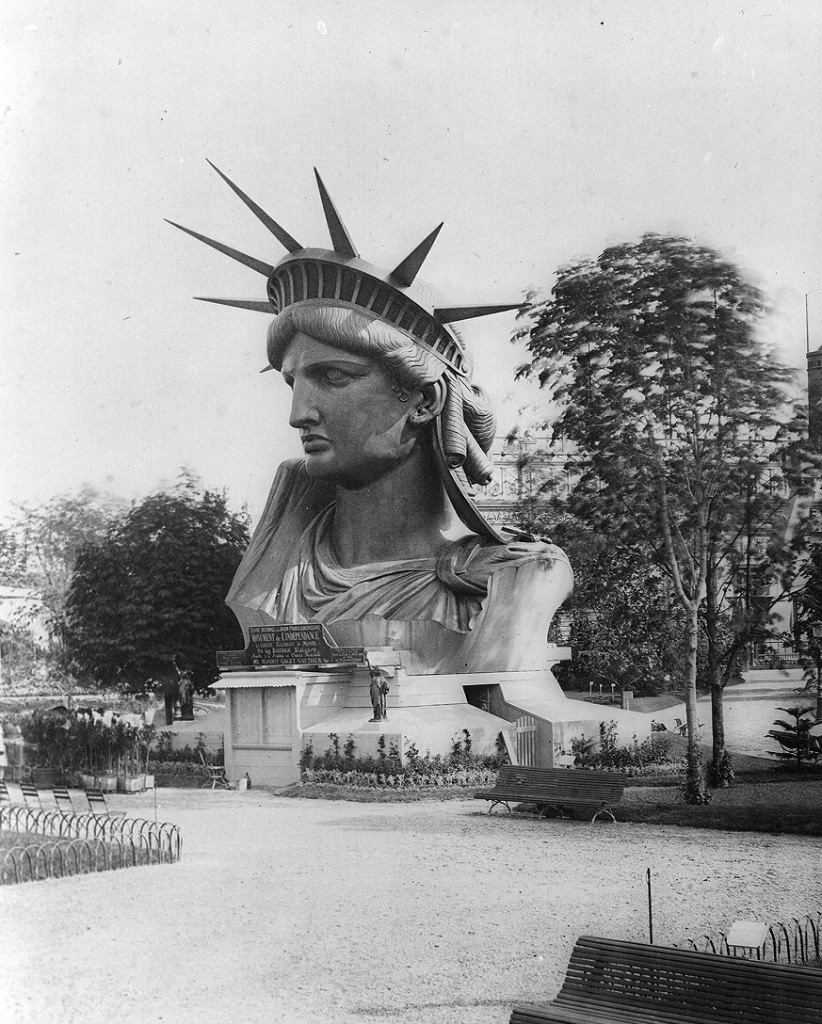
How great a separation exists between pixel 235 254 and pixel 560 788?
31.4 feet

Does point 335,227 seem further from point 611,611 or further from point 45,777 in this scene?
point 45,777

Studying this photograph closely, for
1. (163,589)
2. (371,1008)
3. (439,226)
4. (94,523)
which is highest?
(439,226)

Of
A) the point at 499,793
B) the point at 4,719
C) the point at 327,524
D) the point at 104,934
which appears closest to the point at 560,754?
the point at 499,793

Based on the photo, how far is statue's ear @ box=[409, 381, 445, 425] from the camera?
58.2ft

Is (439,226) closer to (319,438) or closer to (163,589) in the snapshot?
(319,438)

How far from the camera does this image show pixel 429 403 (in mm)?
17812

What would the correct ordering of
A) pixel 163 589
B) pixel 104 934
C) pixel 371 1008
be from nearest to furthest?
1. pixel 371 1008
2. pixel 104 934
3. pixel 163 589

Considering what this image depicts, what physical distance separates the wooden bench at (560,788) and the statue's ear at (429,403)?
676 centimetres

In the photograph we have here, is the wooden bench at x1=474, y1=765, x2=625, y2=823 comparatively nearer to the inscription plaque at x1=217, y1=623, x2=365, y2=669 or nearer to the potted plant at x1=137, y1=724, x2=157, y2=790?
the inscription plaque at x1=217, y1=623, x2=365, y2=669

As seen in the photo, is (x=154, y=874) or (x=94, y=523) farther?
(x=94, y=523)

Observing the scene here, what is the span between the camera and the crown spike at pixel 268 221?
1497 cm

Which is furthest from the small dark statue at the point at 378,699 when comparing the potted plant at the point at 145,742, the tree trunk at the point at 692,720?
the tree trunk at the point at 692,720

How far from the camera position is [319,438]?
1792 cm

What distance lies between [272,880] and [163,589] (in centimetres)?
1355
